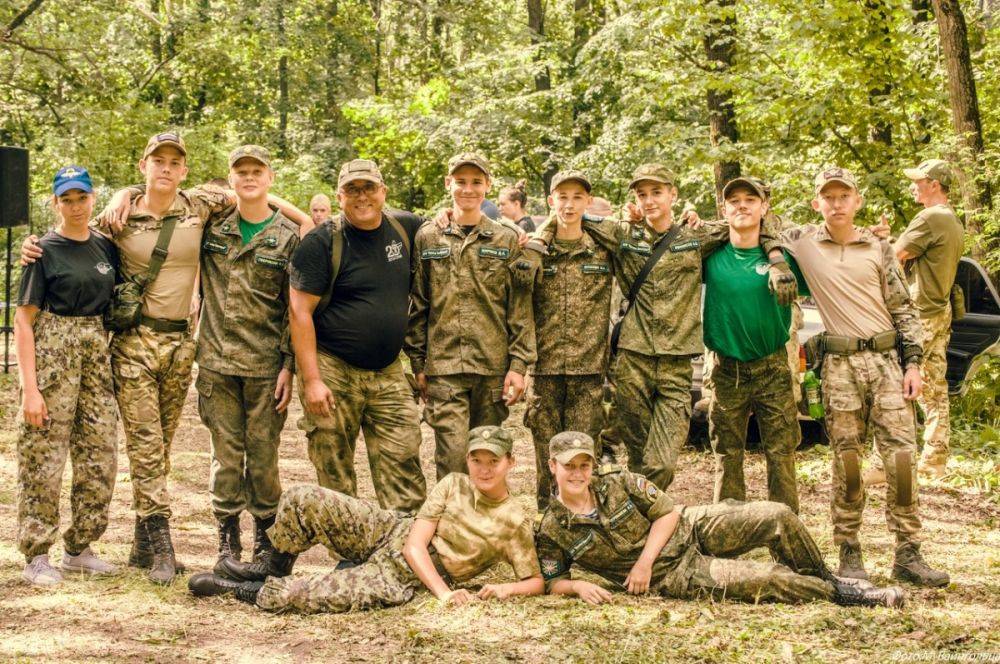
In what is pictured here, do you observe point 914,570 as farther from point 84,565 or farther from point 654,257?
point 84,565

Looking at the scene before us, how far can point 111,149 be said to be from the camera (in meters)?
19.1

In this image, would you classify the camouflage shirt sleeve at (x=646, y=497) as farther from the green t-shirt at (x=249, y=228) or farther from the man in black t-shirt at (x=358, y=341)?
the green t-shirt at (x=249, y=228)

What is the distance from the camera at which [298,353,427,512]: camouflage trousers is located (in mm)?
5297

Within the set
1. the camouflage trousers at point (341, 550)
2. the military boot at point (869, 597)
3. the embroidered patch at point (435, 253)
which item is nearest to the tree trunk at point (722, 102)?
the embroidered patch at point (435, 253)

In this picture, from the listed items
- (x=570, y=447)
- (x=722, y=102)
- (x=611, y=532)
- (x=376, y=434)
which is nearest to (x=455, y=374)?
(x=376, y=434)

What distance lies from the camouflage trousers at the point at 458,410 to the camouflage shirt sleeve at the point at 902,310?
2160mm

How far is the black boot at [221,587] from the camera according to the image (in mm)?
4973

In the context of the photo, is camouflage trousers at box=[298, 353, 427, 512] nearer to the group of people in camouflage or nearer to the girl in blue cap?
the group of people in camouflage

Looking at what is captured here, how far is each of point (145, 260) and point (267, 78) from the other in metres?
24.1

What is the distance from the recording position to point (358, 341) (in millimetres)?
5230

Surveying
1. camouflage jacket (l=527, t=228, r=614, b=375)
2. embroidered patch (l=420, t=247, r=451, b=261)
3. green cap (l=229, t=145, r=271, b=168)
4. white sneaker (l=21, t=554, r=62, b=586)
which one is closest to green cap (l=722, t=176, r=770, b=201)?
camouflage jacket (l=527, t=228, r=614, b=375)

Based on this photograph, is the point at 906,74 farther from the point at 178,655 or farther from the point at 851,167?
the point at 178,655

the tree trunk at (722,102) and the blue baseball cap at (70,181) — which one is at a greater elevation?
the tree trunk at (722,102)

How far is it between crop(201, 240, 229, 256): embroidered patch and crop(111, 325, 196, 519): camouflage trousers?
0.49m
